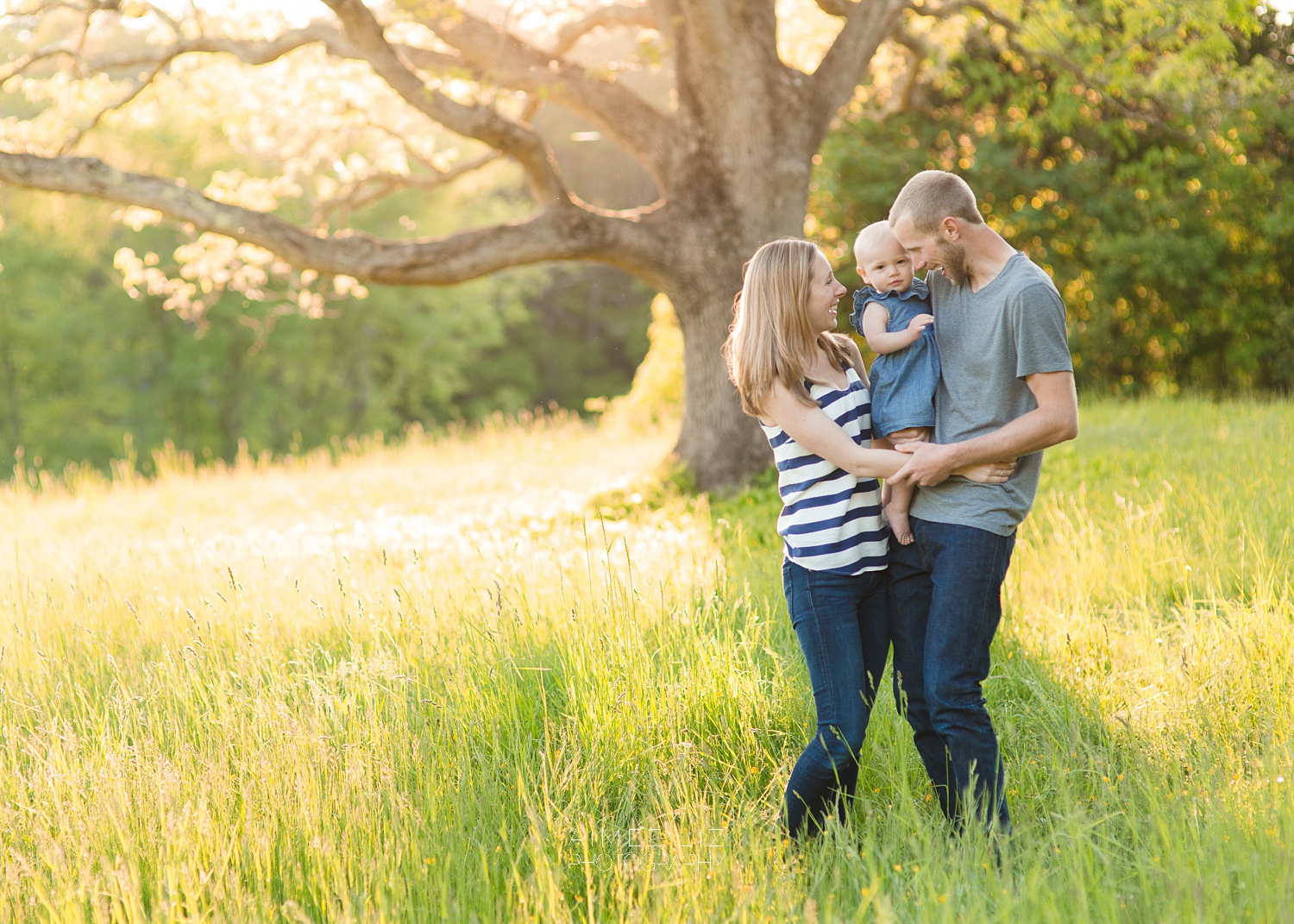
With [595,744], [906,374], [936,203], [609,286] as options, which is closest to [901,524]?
[906,374]

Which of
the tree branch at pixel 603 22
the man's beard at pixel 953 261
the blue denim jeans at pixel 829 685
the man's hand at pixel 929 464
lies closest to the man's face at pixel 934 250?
the man's beard at pixel 953 261

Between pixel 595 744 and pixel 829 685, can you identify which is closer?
pixel 829 685

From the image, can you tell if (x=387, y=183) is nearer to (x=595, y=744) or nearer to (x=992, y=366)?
(x=595, y=744)

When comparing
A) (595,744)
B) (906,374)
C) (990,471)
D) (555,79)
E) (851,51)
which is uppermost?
(851,51)

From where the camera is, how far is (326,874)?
116 inches

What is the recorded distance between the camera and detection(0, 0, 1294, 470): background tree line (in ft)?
48.4

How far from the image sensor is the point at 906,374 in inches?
122

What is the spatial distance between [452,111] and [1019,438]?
7.04m

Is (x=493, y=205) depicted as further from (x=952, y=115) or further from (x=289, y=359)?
(x=952, y=115)

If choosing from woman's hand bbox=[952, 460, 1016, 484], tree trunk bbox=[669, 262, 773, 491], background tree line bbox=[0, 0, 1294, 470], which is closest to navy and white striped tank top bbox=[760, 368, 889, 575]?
woman's hand bbox=[952, 460, 1016, 484]

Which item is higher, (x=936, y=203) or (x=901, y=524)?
(x=936, y=203)

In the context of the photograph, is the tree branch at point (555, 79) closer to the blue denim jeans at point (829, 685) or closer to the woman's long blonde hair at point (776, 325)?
the woman's long blonde hair at point (776, 325)

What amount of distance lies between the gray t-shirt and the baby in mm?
49

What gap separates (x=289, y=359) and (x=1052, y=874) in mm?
33153
